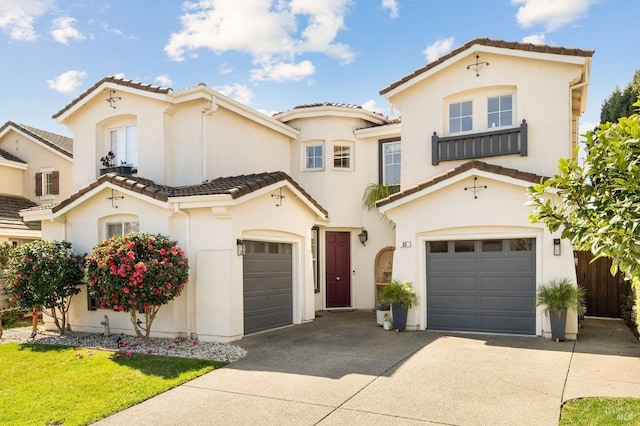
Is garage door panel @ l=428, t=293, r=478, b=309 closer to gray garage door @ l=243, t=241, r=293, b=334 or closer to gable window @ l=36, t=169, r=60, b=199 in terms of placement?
gray garage door @ l=243, t=241, r=293, b=334

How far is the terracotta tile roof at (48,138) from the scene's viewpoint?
70.5 feet

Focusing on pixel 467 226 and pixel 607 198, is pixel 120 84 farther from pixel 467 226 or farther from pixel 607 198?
pixel 607 198

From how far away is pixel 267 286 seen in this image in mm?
13516

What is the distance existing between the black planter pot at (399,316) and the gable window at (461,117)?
512cm

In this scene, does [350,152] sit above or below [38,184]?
above

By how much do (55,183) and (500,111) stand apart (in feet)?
59.9

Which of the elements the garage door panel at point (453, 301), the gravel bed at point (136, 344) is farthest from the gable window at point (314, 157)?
the gravel bed at point (136, 344)

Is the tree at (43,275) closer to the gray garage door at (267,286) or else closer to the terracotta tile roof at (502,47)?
the gray garage door at (267,286)

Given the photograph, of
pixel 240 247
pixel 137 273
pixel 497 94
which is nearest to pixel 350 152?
pixel 497 94

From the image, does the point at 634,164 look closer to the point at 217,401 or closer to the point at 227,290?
the point at 217,401

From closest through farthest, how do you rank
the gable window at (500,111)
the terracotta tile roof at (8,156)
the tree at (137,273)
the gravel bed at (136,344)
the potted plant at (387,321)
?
1. the gravel bed at (136,344)
2. the tree at (137,273)
3. the potted plant at (387,321)
4. the gable window at (500,111)
5. the terracotta tile roof at (8,156)

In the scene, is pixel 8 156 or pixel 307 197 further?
pixel 8 156

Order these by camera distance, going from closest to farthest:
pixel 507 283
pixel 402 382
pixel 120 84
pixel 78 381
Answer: pixel 402 382
pixel 78 381
pixel 507 283
pixel 120 84

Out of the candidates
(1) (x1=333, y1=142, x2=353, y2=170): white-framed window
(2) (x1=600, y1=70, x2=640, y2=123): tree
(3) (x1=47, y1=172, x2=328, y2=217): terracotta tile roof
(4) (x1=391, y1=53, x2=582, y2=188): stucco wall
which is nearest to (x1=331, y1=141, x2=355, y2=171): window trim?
(1) (x1=333, y1=142, x2=353, y2=170): white-framed window
